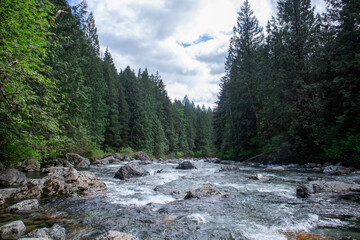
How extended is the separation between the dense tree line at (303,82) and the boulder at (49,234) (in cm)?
1447

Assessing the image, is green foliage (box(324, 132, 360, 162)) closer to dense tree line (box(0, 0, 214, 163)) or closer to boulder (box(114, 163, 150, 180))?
boulder (box(114, 163, 150, 180))

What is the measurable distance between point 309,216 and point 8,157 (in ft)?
32.6

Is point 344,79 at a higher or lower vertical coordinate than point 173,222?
higher

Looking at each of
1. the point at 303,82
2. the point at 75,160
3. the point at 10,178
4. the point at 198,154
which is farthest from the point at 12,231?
the point at 198,154

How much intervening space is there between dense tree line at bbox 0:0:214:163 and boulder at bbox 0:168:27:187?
591mm

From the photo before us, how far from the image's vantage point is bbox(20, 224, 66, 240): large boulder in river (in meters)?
3.06

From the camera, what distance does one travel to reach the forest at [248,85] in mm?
5266

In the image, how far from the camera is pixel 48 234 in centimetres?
323

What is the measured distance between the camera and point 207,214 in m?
4.55

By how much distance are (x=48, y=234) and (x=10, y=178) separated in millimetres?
5770

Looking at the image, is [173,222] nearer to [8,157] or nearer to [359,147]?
[8,157]

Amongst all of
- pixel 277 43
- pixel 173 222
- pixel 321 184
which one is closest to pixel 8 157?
pixel 173 222

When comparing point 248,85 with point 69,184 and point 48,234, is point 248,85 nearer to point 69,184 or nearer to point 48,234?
point 69,184

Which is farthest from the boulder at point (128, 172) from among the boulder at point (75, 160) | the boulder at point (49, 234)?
the boulder at point (49, 234)
